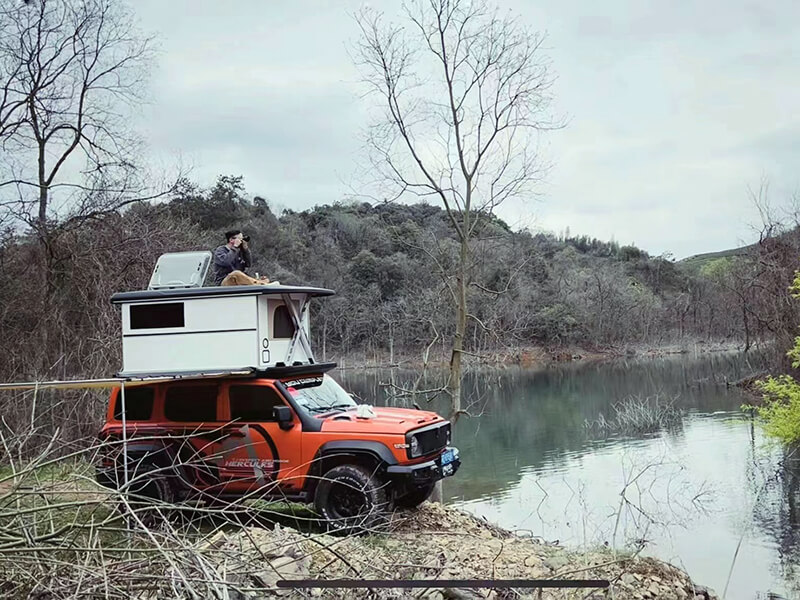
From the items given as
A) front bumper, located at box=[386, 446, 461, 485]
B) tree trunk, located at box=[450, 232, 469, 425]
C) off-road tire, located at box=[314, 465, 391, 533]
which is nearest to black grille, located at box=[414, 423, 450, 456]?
front bumper, located at box=[386, 446, 461, 485]

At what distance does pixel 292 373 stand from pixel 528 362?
145ft

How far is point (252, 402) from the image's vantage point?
976 centimetres

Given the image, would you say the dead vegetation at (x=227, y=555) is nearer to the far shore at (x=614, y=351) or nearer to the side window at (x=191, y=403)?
the side window at (x=191, y=403)

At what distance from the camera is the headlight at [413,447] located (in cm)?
923

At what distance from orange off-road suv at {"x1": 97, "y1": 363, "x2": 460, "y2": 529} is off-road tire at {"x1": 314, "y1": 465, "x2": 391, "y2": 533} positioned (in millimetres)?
12

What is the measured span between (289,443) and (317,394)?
38.9 inches

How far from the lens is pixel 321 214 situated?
196 ft

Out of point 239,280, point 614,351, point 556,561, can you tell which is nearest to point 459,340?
point 239,280

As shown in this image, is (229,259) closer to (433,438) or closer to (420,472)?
(433,438)

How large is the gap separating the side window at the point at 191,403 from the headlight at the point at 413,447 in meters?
2.45

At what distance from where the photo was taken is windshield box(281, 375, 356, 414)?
32.2 feet

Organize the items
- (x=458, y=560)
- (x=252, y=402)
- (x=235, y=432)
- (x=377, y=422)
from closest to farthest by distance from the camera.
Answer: (x=458, y=560) → (x=377, y=422) → (x=235, y=432) → (x=252, y=402)

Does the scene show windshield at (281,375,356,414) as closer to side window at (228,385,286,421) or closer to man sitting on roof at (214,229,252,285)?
side window at (228,385,286,421)

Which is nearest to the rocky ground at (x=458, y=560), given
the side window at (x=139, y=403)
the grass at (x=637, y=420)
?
the side window at (x=139, y=403)
